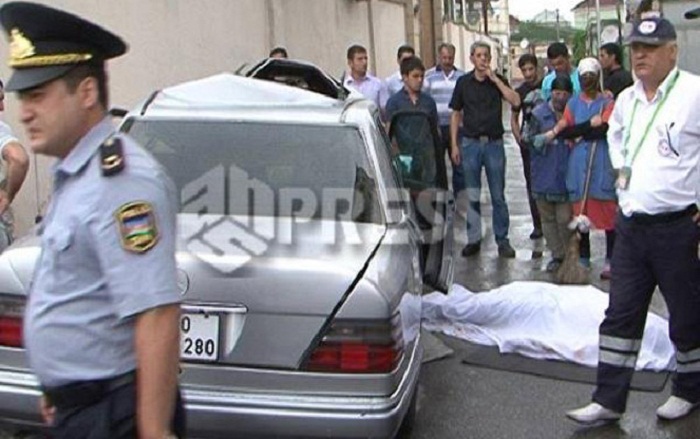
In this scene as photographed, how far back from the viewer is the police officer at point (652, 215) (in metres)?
4.07

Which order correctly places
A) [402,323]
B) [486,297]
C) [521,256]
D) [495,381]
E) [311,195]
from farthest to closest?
[521,256]
[486,297]
[495,381]
[311,195]
[402,323]

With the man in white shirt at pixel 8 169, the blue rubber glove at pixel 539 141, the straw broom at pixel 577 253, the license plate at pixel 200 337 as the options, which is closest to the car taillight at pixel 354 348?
the license plate at pixel 200 337

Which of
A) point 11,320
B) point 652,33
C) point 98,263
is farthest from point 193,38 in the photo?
point 98,263

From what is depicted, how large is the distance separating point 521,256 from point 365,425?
5400 millimetres

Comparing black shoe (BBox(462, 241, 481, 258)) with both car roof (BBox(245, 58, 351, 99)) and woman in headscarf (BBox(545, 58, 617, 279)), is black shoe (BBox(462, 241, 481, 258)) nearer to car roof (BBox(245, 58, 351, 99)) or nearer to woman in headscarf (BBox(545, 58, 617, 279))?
woman in headscarf (BBox(545, 58, 617, 279))

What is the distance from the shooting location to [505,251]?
835 cm

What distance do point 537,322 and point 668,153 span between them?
71.3 inches

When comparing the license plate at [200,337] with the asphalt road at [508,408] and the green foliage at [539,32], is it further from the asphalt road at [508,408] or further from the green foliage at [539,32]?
the green foliage at [539,32]

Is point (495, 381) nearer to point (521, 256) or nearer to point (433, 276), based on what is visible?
point (433, 276)

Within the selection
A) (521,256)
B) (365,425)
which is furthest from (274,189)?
(521,256)

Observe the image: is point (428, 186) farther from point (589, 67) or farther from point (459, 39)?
point (459, 39)

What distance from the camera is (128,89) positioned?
8602mm

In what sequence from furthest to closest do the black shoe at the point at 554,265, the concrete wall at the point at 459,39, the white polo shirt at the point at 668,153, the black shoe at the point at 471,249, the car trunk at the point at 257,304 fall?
the concrete wall at the point at 459,39, the black shoe at the point at 471,249, the black shoe at the point at 554,265, the white polo shirt at the point at 668,153, the car trunk at the point at 257,304

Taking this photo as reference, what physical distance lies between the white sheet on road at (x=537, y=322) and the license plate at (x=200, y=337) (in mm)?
2674
